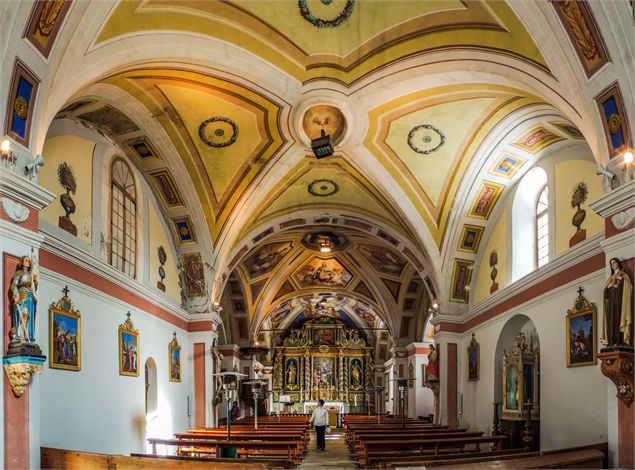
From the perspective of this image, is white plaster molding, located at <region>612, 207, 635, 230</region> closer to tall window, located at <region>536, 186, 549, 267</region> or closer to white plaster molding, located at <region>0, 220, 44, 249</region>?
tall window, located at <region>536, 186, 549, 267</region>

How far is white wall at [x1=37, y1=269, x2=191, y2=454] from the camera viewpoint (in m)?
9.68

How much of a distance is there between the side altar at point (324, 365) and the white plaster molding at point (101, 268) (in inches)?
858

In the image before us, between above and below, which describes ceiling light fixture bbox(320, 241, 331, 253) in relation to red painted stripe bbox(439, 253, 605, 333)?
above

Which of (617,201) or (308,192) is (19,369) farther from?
(308,192)

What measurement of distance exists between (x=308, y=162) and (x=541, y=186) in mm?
5566

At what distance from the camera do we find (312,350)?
1495 inches

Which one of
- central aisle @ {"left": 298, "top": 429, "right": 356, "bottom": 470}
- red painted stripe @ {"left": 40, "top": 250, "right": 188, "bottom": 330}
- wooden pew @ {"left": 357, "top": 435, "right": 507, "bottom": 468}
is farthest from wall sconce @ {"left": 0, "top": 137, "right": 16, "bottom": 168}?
central aisle @ {"left": 298, "top": 429, "right": 356, "bottom": 470}

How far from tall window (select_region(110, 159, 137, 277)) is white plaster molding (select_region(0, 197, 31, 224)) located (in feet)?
16.4

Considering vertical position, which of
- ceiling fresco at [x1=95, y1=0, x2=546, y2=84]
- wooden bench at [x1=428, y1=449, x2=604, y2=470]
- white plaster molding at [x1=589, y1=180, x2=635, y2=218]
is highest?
ceiling fresco at [x1=95, y1=0, x2=546, y2=84]

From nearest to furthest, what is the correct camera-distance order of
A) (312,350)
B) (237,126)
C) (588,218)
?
1. (588,218)
2. (237,126)
3. (312,350)

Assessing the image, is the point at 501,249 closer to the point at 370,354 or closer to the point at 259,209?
the point at 259,209

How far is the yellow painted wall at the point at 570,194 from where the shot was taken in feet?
36.4

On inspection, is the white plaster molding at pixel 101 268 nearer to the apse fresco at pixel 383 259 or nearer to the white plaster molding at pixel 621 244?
the white plaster molding at pixel 621 244

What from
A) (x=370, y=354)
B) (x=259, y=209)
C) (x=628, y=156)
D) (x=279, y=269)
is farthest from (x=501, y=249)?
(x=370, y=354)
